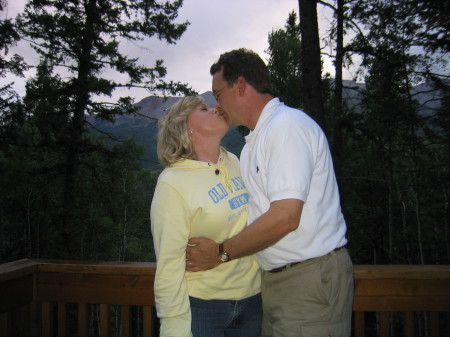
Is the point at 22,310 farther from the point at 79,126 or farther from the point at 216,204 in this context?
the point at 79,126

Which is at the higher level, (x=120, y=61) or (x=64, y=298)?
(x=120, y=61)

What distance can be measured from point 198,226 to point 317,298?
57cm

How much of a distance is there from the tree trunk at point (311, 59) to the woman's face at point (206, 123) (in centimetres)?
350

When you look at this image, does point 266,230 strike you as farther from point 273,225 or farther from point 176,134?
point 176,134

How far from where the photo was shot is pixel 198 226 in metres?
1.71

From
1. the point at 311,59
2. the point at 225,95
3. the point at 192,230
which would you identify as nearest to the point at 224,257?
the point at 192,230

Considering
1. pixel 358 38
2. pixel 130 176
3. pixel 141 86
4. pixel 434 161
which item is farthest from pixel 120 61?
pixel 130 176

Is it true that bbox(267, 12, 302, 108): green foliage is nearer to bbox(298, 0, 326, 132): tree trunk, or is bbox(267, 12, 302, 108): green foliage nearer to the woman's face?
bbox(298, 0, 326, 132): tree trunk

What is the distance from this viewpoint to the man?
4.62 feet

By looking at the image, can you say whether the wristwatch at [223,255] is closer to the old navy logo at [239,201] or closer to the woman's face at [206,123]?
the old navy logo at [239,201]

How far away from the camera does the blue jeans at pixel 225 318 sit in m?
1.66

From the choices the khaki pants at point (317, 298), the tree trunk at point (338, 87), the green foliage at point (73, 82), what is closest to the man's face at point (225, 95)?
the khaki pants at point (317, 298)

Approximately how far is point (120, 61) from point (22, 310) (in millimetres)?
11193

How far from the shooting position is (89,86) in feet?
36.8
